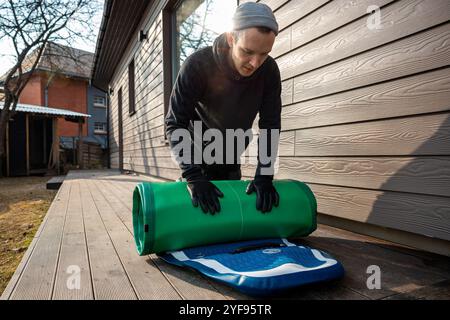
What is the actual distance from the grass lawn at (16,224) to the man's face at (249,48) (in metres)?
1.96

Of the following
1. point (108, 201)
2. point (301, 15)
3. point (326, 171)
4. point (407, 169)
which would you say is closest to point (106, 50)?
point (108, 201)

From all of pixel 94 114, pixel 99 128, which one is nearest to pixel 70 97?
pixel 94 114

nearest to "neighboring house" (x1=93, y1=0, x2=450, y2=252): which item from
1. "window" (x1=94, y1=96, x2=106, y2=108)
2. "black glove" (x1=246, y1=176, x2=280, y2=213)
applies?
"black glove" (x1=246, y1=176, x2=280, y2=213)

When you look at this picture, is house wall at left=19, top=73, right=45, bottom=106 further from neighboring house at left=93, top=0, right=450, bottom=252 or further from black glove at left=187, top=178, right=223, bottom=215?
black glove at left=187, top=178, right=223, bottom=215

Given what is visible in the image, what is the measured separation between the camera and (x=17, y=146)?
1240 cm

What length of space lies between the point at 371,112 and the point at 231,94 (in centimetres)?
79

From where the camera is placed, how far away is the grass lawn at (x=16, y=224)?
2592 mm

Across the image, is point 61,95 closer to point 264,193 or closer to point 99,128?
point 99,128

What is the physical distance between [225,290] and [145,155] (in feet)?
18.8

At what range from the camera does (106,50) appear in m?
8.71

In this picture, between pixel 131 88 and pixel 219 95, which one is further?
pixel 131 88

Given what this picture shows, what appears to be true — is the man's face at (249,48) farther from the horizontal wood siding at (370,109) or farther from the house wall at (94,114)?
the house wall at (94,114)

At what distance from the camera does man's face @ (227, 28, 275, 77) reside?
4.72 ft

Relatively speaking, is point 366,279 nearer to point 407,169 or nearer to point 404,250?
point 404,250
